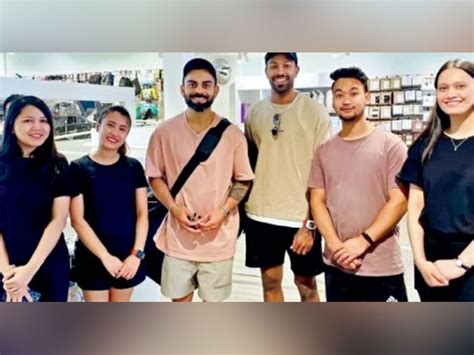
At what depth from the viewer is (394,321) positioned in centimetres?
241

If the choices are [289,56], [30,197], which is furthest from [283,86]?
[30,197]

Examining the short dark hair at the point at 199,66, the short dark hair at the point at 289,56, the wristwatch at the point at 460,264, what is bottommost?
the wristwatch at the point at 460,264

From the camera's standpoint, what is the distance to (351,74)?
7.36ft

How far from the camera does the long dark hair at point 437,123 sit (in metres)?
2.20

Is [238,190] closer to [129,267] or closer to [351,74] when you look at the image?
[129,267]

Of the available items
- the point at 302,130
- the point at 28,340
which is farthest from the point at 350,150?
the point at 28,340

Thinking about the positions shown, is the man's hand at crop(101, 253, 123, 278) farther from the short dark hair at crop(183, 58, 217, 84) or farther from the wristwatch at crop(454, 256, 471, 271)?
the wristwatch at crop(454, 256, 471, 271)

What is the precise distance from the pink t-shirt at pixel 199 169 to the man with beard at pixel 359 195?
41cm

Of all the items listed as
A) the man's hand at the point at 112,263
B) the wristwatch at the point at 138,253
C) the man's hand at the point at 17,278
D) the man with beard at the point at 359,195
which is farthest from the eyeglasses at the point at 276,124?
the man's hand at the point at 17,278

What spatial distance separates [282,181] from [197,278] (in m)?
0.67

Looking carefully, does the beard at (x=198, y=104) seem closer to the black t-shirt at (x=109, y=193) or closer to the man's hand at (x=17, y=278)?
the black t-shirt at (x=109, y=193)

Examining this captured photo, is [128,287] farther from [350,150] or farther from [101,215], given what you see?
[350,150]
